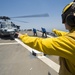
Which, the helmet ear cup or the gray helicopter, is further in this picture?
the gray helicopter

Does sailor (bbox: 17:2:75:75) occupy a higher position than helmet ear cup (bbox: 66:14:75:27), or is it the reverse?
helmet ear cup (bbox: 66:14:75:27)

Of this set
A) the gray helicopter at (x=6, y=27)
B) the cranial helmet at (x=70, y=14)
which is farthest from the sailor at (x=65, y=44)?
the gray helicopter at (x=6, y=27)

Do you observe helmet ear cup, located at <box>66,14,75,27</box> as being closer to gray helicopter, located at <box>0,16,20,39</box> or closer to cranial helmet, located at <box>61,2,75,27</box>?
cranial helmet, located at <box>61,2,75,27</box>

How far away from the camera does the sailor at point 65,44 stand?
1.94 m

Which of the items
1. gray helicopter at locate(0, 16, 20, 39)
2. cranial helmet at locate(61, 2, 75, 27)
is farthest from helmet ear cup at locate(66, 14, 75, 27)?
gray helicopter at locate(0, 16, 20, 39)

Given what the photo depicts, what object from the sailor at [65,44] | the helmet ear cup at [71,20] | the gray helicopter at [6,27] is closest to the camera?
the sailor at [65,44]

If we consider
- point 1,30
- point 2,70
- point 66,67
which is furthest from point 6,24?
Result: point 66,67

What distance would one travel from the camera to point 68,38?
1.95 m

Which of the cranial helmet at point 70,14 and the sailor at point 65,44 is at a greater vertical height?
the cranial helmet at point 70,14

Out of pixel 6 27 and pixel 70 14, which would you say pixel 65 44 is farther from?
pixel 6 27

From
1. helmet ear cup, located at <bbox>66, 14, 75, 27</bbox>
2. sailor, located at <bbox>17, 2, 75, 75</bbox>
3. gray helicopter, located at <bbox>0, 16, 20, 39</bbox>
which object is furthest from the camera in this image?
gray helicopter, located at <bbox>0, 16, 20, 39</bbox>

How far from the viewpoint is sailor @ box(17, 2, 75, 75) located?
194cm

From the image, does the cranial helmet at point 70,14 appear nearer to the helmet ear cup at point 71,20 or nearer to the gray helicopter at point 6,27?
the helmet ear cup at point 71,20

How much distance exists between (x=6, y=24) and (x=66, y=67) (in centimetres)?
2576
